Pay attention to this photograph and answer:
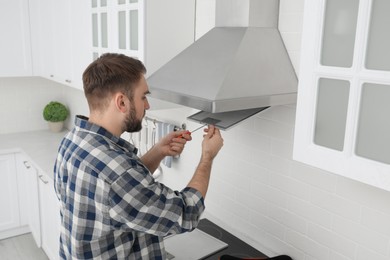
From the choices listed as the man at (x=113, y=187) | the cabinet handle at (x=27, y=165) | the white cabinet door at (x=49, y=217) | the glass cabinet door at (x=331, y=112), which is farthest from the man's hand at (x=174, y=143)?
the cabinet handle at (x=27, y=165)

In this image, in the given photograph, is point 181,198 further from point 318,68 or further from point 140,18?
point 140,18

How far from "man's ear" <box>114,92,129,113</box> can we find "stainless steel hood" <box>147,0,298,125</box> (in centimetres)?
23

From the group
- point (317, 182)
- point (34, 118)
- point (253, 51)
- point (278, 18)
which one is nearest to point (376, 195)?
point (317, 182)

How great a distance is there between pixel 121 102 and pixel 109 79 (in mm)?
87

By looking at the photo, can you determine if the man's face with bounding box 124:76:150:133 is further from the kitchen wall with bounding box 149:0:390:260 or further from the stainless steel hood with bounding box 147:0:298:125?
the kitchen wall with bounding box 149:0:390:260

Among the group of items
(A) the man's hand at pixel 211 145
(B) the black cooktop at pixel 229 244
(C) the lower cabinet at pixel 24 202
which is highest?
(A) the man's hand at pixel 211 145

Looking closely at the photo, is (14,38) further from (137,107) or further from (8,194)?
(137,107)

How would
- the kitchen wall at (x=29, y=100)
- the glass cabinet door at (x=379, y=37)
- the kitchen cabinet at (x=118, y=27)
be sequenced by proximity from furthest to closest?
1. the kitchen wall at (x=29, y=100)
2. the kitchen cabinet at (x=118, y=27)
3. the glass cabinet door at (x=379, y=37)

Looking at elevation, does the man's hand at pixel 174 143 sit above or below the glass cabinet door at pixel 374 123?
below

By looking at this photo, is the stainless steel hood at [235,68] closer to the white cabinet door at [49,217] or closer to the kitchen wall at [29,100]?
the white cabinet door at [49,217]

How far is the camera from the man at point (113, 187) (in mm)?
1224

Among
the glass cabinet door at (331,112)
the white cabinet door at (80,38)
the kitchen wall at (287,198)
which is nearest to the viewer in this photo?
the glass cabinet door at (331,112)

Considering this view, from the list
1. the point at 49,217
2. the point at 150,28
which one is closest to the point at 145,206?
the point at 150,28

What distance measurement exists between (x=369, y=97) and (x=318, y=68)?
0.59 ft
